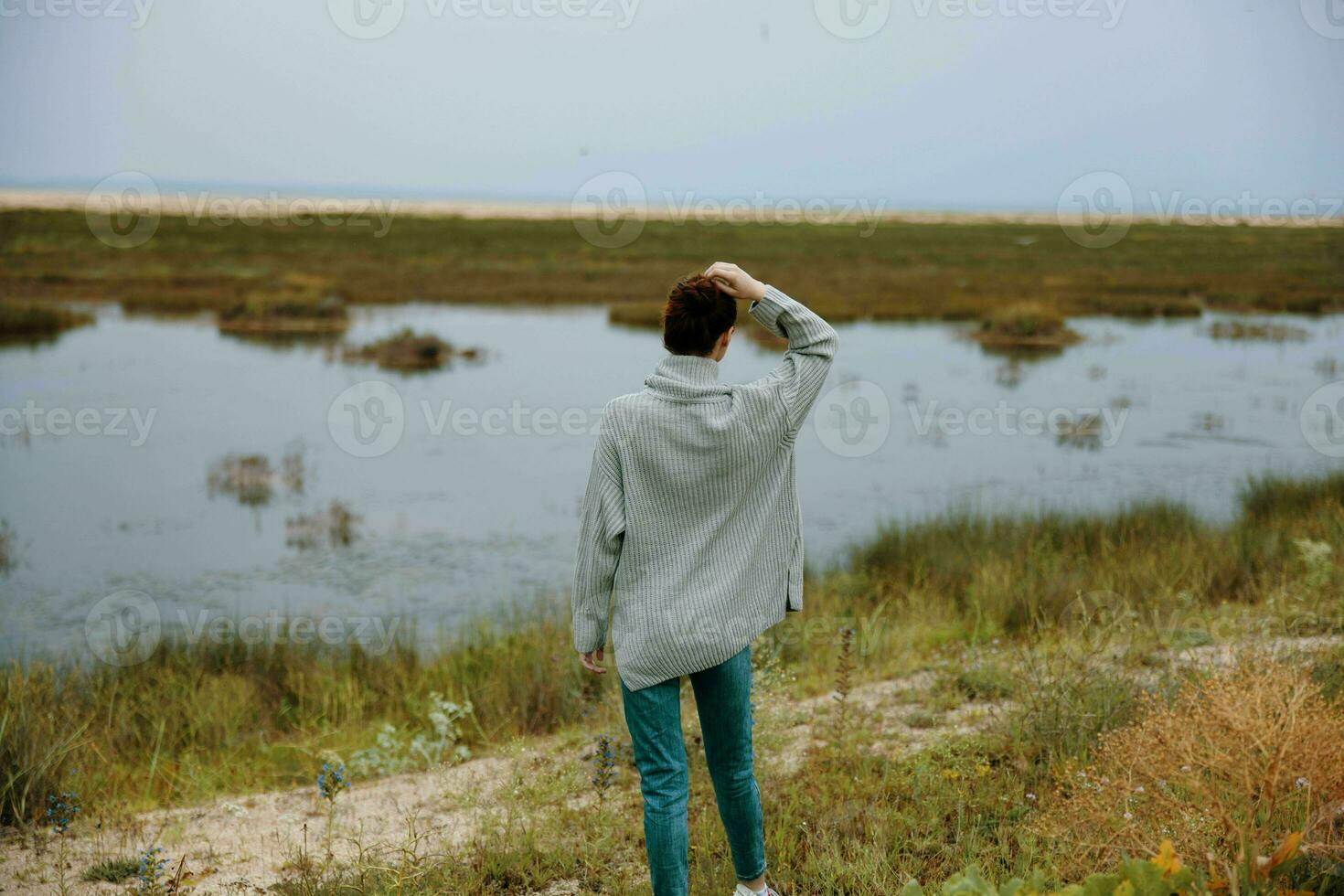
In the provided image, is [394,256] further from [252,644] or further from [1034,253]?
[252,644]

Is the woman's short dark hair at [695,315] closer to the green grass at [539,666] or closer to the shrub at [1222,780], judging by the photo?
the shrub at [1222,780]

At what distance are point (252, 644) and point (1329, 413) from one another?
17092 mm

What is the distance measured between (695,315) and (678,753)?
115 centimetres

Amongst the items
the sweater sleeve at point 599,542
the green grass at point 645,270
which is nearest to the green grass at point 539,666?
the sweater sleeve at point 599,542

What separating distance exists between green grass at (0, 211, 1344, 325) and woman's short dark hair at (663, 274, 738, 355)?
2394cm

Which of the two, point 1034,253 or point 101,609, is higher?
point 1034,253

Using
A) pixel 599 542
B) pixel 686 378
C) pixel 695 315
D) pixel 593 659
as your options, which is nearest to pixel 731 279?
pixel 695 315

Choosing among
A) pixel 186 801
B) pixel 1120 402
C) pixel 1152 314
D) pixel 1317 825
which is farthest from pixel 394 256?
pixel 1317 825

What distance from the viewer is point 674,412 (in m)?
2.80

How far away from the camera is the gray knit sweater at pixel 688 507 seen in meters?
2.81

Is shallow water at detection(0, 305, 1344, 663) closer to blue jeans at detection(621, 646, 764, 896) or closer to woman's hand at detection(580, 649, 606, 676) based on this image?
woman's hand at detection(580, 649, 606, 676)

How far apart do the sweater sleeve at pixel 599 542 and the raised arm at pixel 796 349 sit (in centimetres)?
47

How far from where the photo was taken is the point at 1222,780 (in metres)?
3.19

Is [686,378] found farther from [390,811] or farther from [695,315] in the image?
[390,811]
